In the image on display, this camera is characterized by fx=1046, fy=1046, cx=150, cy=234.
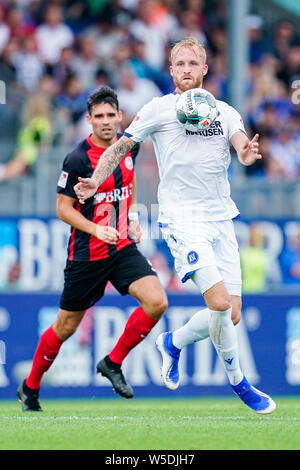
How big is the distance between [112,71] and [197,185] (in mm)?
8953

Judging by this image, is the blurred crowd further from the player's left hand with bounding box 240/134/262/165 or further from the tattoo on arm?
the player's left hand with bounding box 240/134/262/165

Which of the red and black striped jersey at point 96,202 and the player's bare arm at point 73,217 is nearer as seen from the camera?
the player's bare arm at point 73,217

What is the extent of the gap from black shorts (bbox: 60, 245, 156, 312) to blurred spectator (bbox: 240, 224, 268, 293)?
5.81m

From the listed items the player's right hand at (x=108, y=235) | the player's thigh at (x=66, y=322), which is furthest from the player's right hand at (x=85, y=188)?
the player's thigh at (x=66, y=322)

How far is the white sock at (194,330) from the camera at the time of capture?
777 cm

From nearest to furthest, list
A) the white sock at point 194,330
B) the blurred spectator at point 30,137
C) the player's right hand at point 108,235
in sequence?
Answer: the player's right hand at point 108,235
the white sock at point 194,330
the blurred spectator at point 30,137

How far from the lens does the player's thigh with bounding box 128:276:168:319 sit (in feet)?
27.3

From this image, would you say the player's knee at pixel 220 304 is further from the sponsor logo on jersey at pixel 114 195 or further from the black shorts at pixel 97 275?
the sponsor logo on jersey at pixel 114 195

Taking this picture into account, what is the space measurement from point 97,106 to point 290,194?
6518 mm

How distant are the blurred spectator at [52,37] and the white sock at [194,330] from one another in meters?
9.07

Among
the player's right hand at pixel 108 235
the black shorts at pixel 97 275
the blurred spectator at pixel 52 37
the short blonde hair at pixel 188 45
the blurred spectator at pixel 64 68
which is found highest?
the blurred spectator at pixel 52 37

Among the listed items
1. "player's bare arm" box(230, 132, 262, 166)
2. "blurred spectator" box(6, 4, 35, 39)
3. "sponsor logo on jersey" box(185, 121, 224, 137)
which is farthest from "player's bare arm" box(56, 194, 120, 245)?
"blurred spectator" box(6, 4, 35, 39)

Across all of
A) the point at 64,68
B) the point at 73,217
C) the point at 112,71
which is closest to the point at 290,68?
the point at 112,71
